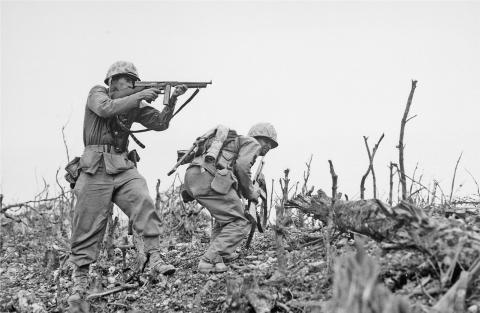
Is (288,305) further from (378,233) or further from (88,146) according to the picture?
(88,146)

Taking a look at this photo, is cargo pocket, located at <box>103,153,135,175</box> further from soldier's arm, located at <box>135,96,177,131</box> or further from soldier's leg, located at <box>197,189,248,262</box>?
soldier's leg, located at <box>197,189,248,262</box>

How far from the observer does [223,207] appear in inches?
223

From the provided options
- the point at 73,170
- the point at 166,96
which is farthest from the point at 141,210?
the point at 166,96

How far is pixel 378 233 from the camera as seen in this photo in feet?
13.7

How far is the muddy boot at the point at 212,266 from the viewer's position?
5434 mm

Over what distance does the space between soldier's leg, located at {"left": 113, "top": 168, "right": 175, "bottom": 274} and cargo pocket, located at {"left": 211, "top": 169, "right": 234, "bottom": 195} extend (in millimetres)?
677

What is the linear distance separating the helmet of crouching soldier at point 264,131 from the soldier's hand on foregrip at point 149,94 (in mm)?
1217

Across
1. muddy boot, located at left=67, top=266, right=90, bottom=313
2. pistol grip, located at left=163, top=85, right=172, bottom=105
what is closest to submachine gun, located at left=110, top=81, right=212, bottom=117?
pistol grip, located at left=163, top=85, right=172, bottom=105

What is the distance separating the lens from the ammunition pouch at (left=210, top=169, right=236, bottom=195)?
5.55 meters

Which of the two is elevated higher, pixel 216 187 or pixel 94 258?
pixel 216 187

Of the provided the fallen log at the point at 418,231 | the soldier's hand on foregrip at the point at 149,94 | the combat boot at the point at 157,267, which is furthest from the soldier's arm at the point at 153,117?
the fallen log at the point at 418,231

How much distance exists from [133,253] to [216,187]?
2.02 m

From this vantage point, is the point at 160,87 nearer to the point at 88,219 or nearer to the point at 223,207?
the point at 223,207

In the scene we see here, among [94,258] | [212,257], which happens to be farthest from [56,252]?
[212,257]
